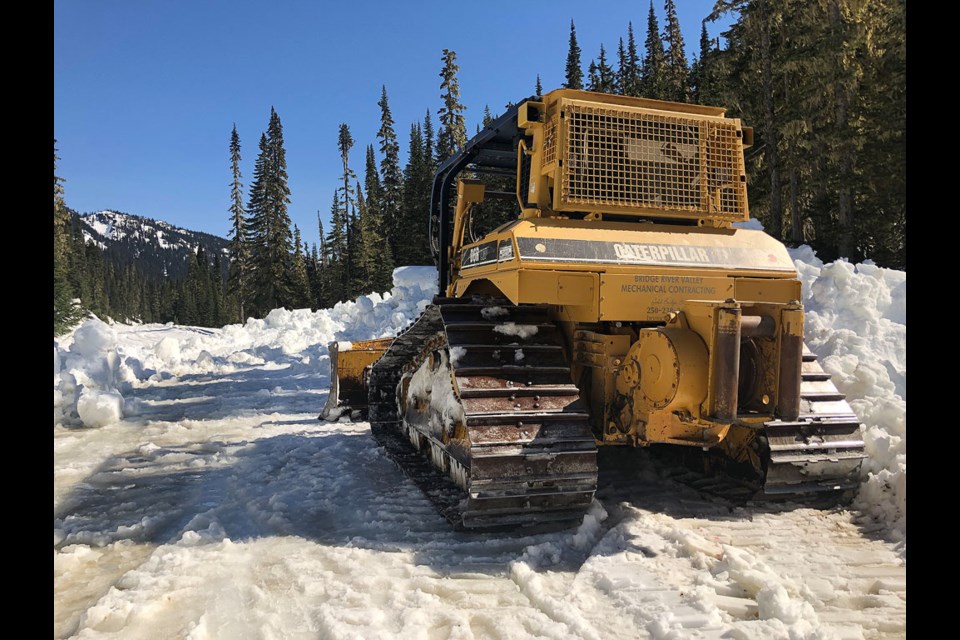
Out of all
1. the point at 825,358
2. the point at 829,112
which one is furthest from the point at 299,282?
the point at 825,358

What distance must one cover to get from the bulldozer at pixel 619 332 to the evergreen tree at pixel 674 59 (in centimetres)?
3490

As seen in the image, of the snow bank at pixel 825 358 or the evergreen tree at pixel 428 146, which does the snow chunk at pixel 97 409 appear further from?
the evergreen tree at pixel 428 146

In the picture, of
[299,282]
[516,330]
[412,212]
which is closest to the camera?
[516,330]

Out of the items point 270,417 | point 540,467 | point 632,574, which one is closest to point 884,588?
point 632,574

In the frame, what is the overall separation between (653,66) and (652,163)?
45.1 metres

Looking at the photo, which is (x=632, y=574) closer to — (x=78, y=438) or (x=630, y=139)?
(x=630, y=139)

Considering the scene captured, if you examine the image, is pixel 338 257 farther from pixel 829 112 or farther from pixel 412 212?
pixel 829 112

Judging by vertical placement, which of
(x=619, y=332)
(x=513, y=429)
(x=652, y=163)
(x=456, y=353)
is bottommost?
(x=513, y=429)

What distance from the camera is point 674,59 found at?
44.0m

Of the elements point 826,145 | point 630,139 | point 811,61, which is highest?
point 811,61

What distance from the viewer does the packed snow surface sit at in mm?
2885

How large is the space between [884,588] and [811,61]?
1887 cm

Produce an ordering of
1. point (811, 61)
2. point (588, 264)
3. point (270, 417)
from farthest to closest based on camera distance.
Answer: point (811, 61) → point (270, 417) → point (588, 264)

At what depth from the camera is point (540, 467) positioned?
3.74 m
